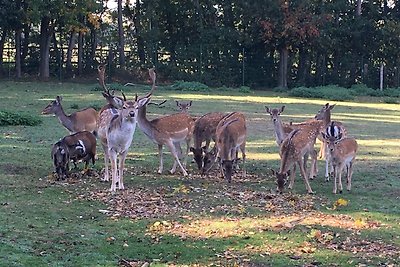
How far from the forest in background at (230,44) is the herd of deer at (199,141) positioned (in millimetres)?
23008

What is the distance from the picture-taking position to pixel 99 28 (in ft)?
123

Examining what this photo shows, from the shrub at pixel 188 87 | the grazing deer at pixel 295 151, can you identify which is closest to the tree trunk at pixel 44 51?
the shrub at pixel 188 87

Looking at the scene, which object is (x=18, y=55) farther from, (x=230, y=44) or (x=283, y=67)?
(x=283, y=67)

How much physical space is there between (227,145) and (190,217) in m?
2.77

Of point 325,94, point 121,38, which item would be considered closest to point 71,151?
point 325,94

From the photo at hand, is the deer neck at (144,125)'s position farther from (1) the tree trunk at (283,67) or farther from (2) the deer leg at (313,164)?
(1) the tree trunk at (283,67)

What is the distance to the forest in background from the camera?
34594 mm

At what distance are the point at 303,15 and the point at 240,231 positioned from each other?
2791 centimetres

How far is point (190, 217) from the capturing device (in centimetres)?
789

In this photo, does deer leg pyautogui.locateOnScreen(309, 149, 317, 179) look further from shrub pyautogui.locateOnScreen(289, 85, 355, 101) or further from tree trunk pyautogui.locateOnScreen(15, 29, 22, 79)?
tree trunk pyautogui.locateOnScreen(15, 29, 22, 79)

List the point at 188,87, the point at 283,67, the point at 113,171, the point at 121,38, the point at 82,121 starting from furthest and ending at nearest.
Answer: the point at 121,38 → the point at 283,67 → the point at 188,87 → the point at 82,121 → the point at 113,171

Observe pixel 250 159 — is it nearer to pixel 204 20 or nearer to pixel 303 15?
pixel 303 15

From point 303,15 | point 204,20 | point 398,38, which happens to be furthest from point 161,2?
point 398,38

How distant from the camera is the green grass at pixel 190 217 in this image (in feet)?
21.0
